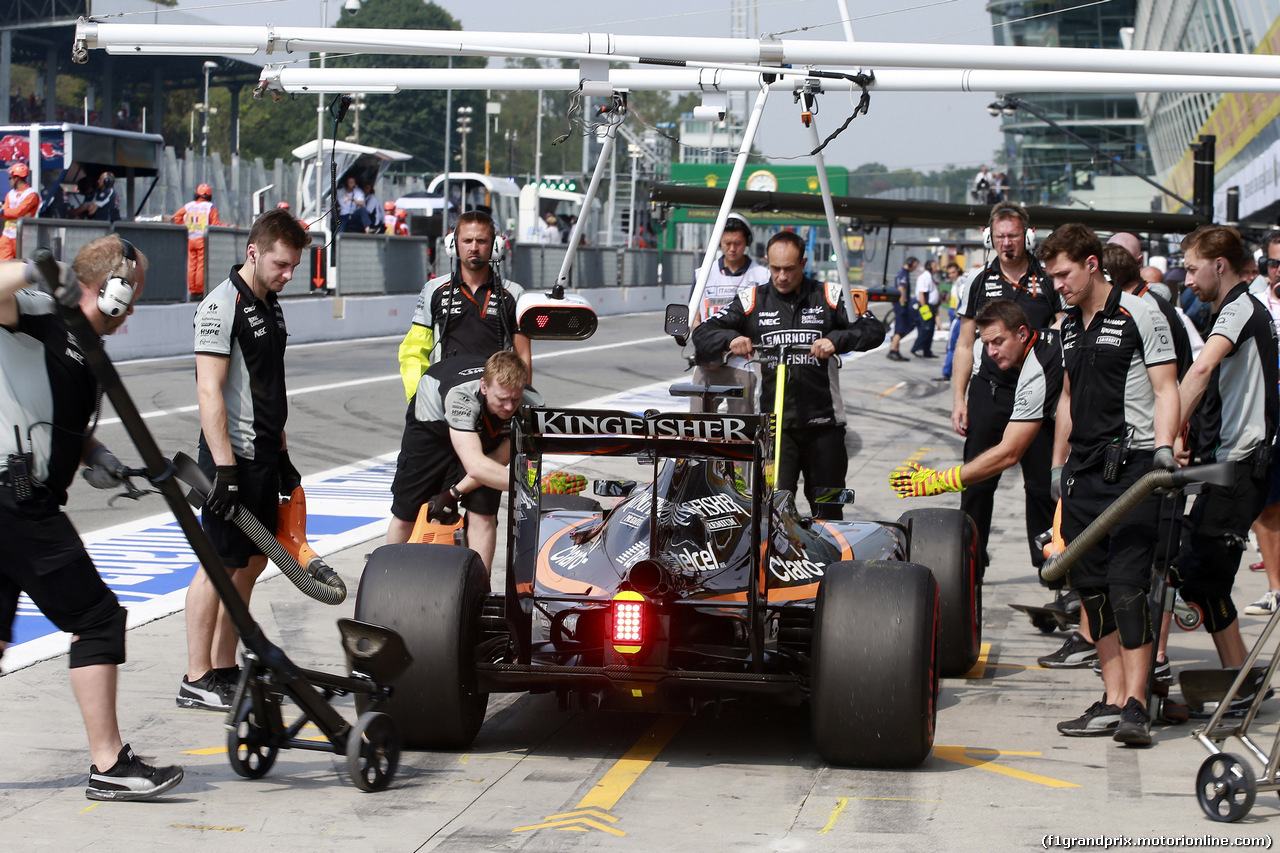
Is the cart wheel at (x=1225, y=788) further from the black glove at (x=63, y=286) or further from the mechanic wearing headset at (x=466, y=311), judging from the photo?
the mechanic wearing headset at (x=466, y=311)

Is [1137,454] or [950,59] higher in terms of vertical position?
[950,59]

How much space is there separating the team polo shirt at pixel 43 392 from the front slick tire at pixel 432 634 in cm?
119

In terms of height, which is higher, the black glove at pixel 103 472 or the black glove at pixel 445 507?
the black glove at pixel 103 472

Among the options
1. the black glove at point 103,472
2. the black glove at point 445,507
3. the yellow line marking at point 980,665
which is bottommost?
the yellow line marking at point 980,665

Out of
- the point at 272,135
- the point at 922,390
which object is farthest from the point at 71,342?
the point at 272,135

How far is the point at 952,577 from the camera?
6633 mm

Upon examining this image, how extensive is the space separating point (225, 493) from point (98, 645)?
1.04 meters

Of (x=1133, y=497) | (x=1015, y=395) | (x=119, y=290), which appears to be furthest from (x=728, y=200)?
(x=119, y=290)

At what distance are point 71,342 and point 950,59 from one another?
6.18 m

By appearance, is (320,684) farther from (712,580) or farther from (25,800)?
(712,580)

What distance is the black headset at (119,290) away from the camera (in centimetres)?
481

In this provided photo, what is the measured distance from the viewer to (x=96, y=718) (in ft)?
15.5

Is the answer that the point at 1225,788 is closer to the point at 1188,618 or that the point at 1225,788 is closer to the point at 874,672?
the point at 874,672

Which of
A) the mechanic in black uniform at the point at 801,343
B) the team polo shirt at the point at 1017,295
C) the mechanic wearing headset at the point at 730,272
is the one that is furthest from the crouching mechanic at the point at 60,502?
the mechanic wearing headset at the point at 730,272
